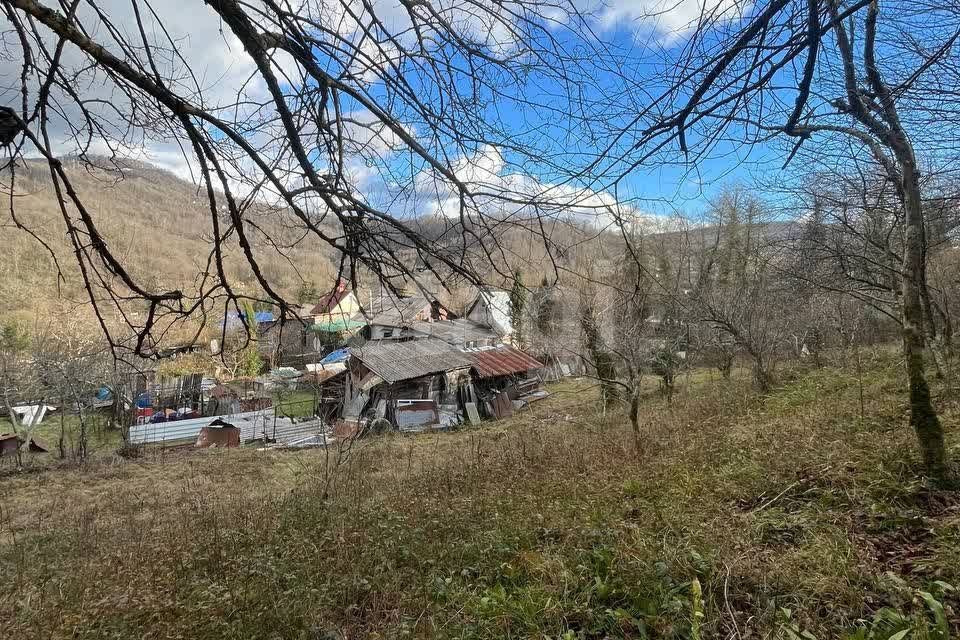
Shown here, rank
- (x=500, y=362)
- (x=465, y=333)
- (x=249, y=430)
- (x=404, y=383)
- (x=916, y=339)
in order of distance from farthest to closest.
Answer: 1. (x=465, y=333)
2. (x=500, y=362)
3. (x=404, y=383)
4. (x=249, y=430)
5. (x=916, y=339)

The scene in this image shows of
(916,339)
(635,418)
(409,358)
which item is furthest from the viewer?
(409,358)

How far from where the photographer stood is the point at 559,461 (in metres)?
6.17

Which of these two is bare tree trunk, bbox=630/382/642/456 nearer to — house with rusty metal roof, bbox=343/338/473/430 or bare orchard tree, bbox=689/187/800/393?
bare orchard tree, bbox=689/187/800/393

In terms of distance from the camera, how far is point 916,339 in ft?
11.3

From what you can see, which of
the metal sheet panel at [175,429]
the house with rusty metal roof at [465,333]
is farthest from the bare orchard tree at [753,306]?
the metal sheet panel at [175,429]

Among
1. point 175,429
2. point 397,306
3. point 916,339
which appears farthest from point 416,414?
point 397,306

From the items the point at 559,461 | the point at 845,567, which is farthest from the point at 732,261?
the point at 845,567

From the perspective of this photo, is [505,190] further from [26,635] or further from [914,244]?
[26,635]

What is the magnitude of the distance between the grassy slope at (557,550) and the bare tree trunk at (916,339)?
11.2 inches

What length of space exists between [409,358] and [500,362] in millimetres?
4813

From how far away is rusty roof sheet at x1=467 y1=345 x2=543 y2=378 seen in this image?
2041cm

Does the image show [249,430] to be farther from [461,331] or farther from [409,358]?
[461,331]

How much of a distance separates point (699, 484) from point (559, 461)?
6.80 ft

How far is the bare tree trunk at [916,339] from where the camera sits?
347 cm
